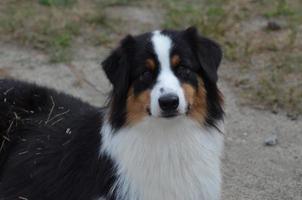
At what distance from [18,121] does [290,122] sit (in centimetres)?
253

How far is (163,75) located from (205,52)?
35cm

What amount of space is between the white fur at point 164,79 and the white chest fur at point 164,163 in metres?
0.29

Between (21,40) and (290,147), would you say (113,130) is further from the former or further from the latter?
(21,40)

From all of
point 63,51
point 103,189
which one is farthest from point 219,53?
point 63,51

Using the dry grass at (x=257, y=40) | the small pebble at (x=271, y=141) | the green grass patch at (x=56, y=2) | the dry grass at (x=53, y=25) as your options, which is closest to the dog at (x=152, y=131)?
the small pebble at (x=271, y=141)

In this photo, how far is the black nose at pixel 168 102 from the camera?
3773 mm

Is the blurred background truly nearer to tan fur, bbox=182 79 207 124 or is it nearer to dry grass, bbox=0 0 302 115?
dry grass, bbox=0 0 302 115

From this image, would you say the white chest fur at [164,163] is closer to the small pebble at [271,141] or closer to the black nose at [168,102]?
the black nose at [168,102]

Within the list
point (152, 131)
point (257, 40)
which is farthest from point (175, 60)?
point (257, 40)

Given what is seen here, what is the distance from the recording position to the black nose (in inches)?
149

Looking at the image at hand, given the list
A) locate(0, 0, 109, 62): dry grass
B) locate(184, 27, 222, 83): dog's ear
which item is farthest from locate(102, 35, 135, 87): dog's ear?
locate(0, 0, 109, 62): dry grass

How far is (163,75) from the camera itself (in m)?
3.93

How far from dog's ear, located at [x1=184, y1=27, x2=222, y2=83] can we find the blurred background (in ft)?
4.60

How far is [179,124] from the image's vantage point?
407cm
